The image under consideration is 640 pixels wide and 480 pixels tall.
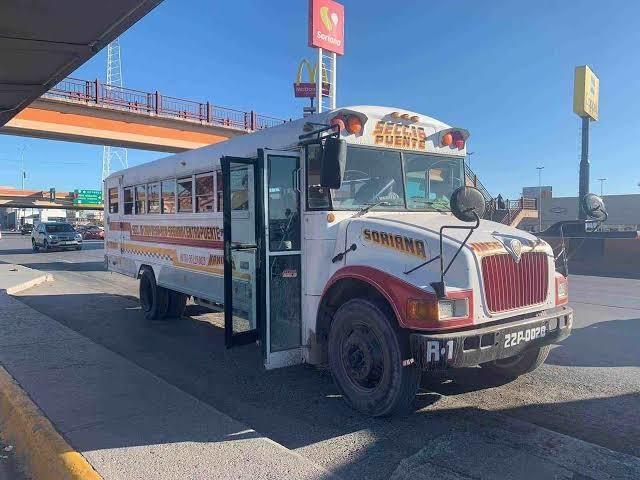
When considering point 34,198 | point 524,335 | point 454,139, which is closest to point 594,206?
point 454,139

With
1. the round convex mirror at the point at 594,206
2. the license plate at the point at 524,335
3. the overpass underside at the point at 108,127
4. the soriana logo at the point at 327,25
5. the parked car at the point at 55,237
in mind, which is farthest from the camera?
the parked car at the point at 55,237

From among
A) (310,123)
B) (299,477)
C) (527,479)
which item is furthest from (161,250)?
(527,479)

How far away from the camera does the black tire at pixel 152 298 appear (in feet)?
27.6

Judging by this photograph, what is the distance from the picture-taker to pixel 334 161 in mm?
4277

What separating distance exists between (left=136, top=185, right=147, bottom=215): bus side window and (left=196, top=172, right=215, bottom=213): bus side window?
82.4 inches

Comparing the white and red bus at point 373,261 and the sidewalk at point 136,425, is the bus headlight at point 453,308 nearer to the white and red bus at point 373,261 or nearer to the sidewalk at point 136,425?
the white and red bus at point 373,261

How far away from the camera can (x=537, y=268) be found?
4367 millimetres

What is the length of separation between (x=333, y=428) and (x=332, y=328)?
2.81ft

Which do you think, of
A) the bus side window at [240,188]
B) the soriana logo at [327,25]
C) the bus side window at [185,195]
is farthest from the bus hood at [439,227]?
the soriana logo at [327,25]

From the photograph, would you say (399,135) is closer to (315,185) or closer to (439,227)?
(315,185)

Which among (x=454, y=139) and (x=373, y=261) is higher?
(x=454, y=139)

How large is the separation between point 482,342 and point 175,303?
19.7 feet

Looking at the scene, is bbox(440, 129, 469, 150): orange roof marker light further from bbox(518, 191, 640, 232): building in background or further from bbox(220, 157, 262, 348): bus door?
bbox(518, 191, 640, 232): building in background

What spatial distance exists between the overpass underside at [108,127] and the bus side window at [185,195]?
14966 mm
